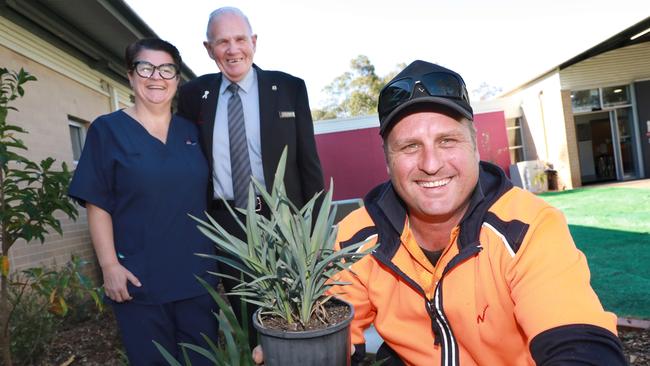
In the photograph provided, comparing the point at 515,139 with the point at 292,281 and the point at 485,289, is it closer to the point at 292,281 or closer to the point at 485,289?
the point at 485,289

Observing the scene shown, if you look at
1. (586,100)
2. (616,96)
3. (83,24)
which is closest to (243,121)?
(83,24)

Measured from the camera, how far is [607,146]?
17344mm

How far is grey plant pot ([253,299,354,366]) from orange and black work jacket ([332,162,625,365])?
18.2 inches

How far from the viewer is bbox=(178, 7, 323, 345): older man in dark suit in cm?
230

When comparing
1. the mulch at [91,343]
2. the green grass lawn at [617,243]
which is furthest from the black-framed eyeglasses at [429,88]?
the green grass lawn at [617,243]

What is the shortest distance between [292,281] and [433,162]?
0.69 meters

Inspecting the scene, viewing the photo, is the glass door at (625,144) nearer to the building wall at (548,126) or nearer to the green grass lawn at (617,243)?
the building wall at (548,126)

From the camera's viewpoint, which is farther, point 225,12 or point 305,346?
point 225,12

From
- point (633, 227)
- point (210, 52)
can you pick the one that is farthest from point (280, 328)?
point (633, 227)

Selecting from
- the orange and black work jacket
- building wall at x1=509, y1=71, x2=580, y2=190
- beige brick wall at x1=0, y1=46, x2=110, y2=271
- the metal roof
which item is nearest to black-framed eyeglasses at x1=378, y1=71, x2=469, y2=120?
the orange and black work jacket

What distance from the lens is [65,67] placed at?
6.34 m

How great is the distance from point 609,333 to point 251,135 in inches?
68.7

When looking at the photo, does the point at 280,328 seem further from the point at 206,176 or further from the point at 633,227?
the point at 633,227

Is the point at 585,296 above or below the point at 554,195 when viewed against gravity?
above
